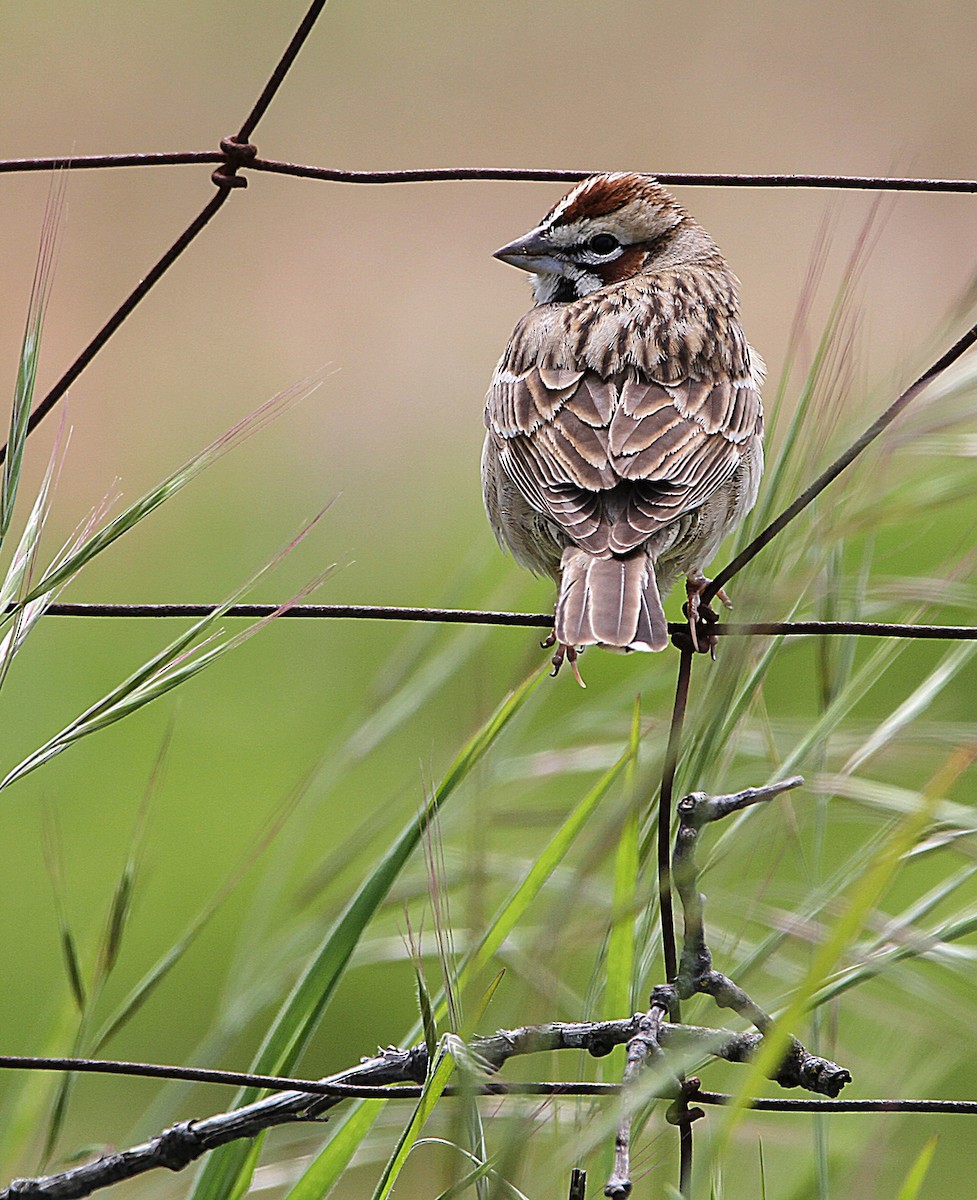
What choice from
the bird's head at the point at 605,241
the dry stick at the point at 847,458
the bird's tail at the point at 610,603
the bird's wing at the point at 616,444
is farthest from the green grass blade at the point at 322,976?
the bird's head at the point at 605,241

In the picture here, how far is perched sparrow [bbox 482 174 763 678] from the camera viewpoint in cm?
290

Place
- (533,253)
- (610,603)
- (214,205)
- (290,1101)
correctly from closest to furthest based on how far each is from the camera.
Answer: (290,1101) < (214,205) < (610,603) < (533,253)

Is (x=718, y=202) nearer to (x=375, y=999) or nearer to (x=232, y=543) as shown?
(x=232, y=543)

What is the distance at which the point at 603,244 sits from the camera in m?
3.71

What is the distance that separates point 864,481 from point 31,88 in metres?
11.6

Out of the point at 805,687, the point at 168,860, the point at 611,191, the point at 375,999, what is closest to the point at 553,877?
the point at 611,191

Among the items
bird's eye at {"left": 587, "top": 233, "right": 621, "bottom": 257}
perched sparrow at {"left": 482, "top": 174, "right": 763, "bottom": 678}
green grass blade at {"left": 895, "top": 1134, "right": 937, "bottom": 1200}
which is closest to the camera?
green grass blade at {"left": 895, "top": 1134, "right": 937, "bottom": 1200}

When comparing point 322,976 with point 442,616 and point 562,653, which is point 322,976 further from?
point 562,653

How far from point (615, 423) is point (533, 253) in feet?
2.22

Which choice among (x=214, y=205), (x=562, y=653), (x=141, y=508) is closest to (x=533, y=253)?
(x=562, y=653)

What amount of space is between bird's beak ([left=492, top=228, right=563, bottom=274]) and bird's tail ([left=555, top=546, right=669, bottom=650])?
89 cm

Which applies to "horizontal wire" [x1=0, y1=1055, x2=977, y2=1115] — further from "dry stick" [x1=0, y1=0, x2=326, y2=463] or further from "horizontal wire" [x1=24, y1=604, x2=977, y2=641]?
"dry stick" [x1=0, y1=0, x2=326, y2=463]

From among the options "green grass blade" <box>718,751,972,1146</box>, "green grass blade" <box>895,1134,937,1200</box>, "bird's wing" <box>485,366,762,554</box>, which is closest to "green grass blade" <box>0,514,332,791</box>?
"green grass blade" <box>718,751,972,1146</box>

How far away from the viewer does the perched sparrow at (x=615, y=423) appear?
114 inches
